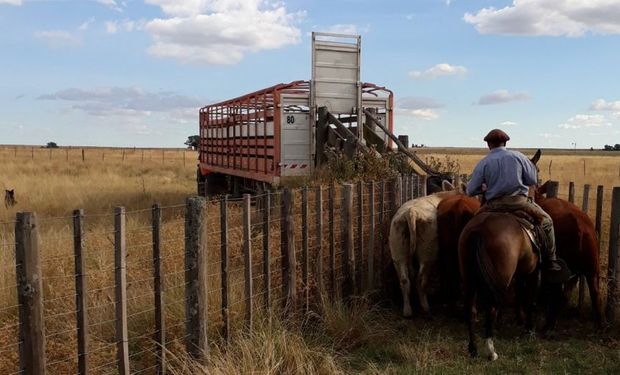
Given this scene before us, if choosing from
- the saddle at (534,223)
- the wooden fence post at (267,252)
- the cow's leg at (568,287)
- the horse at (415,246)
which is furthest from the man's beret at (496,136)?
the wooden fence post at (267,252)

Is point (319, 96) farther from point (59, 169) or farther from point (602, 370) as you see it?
point (59, 169)

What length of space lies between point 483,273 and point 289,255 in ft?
6.28

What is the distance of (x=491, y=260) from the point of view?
5855mm

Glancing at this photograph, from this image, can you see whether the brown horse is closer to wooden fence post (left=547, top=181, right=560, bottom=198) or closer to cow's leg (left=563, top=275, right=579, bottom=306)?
cow's leg (left=563, top=275, right=579, bottom=306)

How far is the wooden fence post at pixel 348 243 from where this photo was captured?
742 cm

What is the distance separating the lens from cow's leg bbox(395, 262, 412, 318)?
7.34 metres

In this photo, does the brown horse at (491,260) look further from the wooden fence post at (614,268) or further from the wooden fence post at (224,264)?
the wooden fence post at (224,264)

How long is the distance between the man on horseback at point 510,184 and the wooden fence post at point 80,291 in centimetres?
413

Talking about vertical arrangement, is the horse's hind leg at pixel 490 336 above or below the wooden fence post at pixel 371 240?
below

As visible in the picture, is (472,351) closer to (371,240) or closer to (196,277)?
(371,240)

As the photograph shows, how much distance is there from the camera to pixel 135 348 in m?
5.52

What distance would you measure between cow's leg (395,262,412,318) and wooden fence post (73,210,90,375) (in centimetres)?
412

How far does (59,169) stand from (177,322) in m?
31.1

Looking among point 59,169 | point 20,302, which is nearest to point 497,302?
point 20,302
